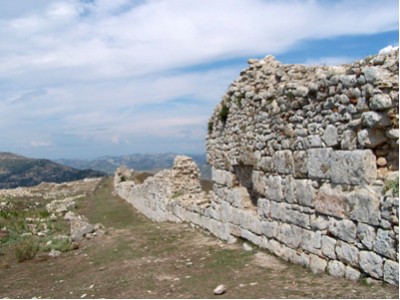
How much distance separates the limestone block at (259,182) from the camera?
952cm

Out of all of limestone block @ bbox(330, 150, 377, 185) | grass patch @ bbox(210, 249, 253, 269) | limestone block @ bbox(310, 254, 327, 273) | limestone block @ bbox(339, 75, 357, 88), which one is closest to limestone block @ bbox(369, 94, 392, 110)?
limestone block @ bbox(339, 75, 357, 88)

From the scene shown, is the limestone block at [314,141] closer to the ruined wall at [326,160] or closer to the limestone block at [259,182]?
the ruined wall at [326,160]

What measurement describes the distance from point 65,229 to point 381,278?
46.6 ft

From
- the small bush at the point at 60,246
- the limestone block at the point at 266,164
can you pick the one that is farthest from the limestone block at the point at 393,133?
the small bush at the point at 60,246

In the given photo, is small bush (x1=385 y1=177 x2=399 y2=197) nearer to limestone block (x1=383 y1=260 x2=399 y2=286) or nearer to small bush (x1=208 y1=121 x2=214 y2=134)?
limestone block (x1=383 y1=260 x2=399 y2=286)

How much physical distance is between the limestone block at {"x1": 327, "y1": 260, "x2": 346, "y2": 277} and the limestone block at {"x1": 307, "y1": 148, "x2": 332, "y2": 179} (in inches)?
55.3

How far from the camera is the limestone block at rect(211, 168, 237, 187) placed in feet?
36.9

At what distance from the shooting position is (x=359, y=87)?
6.59 metres

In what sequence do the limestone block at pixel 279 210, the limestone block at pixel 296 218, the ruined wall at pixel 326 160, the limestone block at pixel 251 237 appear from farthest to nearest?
the limestone block at pixel 251 237, the limestone block at pixel 279 210, the limestone block at pixel 296 218, the ruined wall at pixel 326 160

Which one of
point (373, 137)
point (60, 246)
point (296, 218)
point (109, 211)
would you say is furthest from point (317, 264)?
point (109, 211)

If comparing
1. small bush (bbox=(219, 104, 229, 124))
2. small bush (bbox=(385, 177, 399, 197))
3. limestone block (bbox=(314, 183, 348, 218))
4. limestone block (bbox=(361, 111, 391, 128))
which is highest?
small bush (bbox=(219, 104, 229, 124))

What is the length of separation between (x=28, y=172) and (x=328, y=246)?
36.7 metres

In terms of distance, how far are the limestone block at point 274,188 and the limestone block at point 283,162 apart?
20cm

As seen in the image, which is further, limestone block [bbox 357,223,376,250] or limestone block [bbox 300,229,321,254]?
limestone block [bbox 300,229,321,254]
